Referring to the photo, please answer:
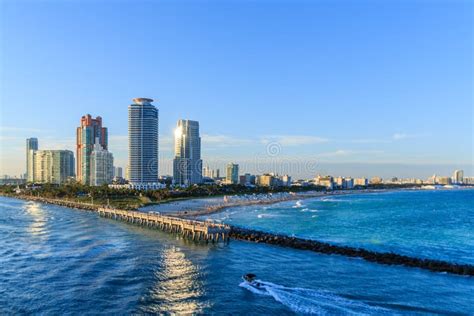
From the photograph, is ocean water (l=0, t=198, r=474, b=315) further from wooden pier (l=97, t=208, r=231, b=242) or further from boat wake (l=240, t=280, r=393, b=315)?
wooden pier (l=97, t=208, r=231, b=242)

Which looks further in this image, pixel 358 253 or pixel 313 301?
pixel 358 253

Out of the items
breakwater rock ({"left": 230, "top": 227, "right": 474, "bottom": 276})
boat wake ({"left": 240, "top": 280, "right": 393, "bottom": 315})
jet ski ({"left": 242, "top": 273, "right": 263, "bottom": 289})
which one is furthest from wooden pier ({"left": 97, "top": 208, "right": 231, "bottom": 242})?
boat wake ({"left": 240, "top": 280, "right": 393, "bottom": 315})

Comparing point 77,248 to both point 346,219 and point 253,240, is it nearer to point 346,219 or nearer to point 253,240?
point 253,240

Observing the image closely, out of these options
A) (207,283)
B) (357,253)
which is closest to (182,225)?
(357,253)

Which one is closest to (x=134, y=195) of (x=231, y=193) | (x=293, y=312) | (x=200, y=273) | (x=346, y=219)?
(x=231, y=193)

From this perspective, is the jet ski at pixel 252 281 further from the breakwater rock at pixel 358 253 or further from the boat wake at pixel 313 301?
the breakwater rock at pixel 358 253

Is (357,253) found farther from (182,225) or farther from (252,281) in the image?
(182,225)

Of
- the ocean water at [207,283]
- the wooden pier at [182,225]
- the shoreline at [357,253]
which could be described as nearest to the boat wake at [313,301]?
the ocean water at [207,283]
